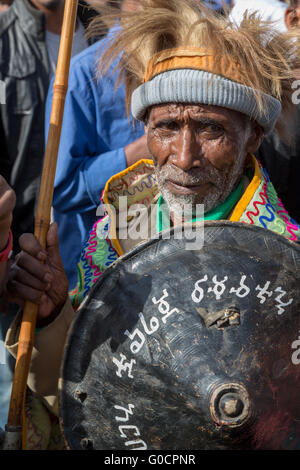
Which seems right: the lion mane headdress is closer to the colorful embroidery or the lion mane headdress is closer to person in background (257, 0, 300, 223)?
the colorful embroidery

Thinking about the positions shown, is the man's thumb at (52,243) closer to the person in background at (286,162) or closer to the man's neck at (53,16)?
the person in background at (286,162)

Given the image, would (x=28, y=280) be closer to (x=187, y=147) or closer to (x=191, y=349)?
(x=191, y=349)

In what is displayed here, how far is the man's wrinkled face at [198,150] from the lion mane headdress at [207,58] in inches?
1.9

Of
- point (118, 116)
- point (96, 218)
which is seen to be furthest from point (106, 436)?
point (118, 116)

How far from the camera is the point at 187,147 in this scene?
238 centimetres

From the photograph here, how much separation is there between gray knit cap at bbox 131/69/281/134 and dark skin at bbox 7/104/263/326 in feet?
0.16

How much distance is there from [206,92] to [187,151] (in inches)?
8.2

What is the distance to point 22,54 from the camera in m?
3.69

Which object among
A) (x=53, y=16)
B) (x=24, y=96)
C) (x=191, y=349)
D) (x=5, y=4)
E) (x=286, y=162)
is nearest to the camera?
(x=191, y=349)

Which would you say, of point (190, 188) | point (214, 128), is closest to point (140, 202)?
point (190, 188)

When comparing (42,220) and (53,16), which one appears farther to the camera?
(53,16)

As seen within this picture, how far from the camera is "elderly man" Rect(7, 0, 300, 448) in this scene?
231cm
